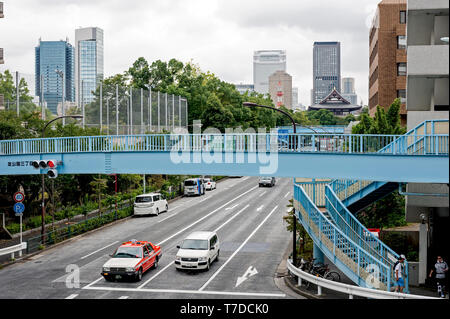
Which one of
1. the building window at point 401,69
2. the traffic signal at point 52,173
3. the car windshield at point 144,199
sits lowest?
the car windshield at point 144,199

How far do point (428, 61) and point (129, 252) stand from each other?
15.9 m

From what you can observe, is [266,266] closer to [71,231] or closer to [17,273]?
[17,273]

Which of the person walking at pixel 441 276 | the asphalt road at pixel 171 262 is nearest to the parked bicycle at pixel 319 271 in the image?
the asphalt road at pixel 171 262

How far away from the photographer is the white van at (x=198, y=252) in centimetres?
2364

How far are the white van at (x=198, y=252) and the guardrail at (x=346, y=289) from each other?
13.1ft

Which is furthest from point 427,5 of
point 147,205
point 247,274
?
point 147,205

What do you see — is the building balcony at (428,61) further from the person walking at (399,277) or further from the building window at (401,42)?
the building window at (401,42)

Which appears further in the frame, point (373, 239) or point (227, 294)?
point (373, 239)

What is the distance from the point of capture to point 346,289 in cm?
1850

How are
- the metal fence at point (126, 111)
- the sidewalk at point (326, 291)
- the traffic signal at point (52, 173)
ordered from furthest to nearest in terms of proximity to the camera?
the metal fence at point (126, 111) < the traffic signal at point (52, 173) < the sidewalk at point (326, 291)

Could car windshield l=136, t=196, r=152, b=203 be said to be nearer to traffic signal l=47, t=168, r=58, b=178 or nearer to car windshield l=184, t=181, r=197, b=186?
car windshield l=184, t=181, r=197, b=186
